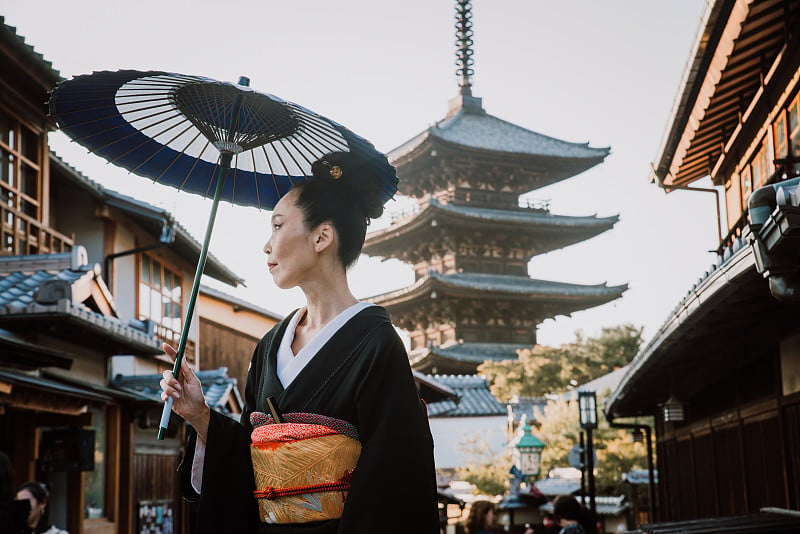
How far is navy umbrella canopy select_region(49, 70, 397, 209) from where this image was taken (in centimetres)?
321

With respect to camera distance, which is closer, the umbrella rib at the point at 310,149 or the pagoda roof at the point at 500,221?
the umbrella rib at the point at 310,149

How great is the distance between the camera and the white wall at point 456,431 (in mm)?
32594

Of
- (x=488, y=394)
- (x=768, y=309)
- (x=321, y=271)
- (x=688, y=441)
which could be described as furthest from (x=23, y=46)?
(x=488, y=394)

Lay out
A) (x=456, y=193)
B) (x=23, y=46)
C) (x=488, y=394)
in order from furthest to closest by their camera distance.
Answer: (x=456, y=193)
(x=488, y=394)
(x=23, y=46)

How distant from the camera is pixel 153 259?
1761 cm

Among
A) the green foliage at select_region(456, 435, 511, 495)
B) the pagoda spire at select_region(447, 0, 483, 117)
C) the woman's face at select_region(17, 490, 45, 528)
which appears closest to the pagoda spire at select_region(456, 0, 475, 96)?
the pagoda spire at select_region(447, 0, 483, 117)

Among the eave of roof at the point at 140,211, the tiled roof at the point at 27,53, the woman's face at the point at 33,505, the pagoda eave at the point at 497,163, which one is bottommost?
the woman's face at the point at 33,505

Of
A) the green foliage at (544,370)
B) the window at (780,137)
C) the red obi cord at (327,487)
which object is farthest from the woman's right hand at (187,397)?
the green foliage at (544,370)

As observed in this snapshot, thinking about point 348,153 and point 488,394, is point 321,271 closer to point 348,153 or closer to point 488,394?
point 348,153

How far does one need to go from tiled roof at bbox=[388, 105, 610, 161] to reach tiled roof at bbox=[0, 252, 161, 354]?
→ 2390 centimetres

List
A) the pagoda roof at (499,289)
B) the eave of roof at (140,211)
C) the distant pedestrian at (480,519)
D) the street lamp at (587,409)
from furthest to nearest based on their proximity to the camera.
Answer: the pagoda roof at (499,289) < the street lamp at (587,409) < the eave of roof at (140,211) < the distant pedestrian at (480,519)

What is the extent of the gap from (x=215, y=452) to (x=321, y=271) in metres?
0.65

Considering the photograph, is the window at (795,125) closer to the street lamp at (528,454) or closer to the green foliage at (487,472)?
the street lamp at (528,454)

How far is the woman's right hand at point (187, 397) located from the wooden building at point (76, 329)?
5.87m
